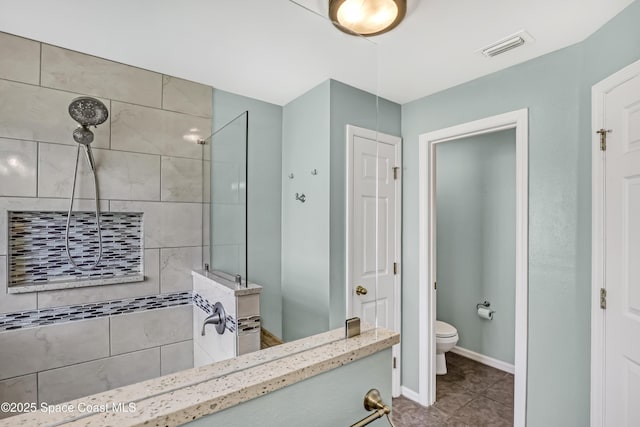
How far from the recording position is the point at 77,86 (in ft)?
2.79

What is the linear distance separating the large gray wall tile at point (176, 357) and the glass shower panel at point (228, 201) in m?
0.26

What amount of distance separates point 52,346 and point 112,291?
20 cm

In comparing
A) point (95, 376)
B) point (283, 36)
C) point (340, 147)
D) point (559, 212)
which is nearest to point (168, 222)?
point (95, 376)

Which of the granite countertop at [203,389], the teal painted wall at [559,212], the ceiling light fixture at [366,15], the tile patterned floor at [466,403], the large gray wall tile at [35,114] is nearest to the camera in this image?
the granite countertop at [203,389]

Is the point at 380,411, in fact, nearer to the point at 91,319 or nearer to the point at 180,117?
the point at 91,319

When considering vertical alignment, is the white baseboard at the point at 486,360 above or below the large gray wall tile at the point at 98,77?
below

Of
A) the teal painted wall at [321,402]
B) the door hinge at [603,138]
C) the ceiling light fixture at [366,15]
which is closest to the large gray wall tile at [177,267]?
the teal painted wall at [321,402]

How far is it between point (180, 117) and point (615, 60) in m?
2.01

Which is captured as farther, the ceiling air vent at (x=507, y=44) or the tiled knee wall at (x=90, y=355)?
the ceiling air vent at (x=507, y=44)

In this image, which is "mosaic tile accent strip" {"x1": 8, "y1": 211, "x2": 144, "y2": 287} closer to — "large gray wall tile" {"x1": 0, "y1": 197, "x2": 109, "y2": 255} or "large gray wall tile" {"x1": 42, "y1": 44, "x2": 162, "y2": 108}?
"large gray wall tile" {"x1": 0, "y1": 197, "x2": 109, "y2": 255}

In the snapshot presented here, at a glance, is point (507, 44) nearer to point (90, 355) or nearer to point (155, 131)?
Answer: point (155, 131)

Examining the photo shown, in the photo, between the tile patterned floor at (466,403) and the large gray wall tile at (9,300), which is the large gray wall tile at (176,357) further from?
the tile patterned floor at (466,403)

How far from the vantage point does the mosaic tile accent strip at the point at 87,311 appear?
83 centimetres

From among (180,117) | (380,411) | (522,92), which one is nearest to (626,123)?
(522,92)
